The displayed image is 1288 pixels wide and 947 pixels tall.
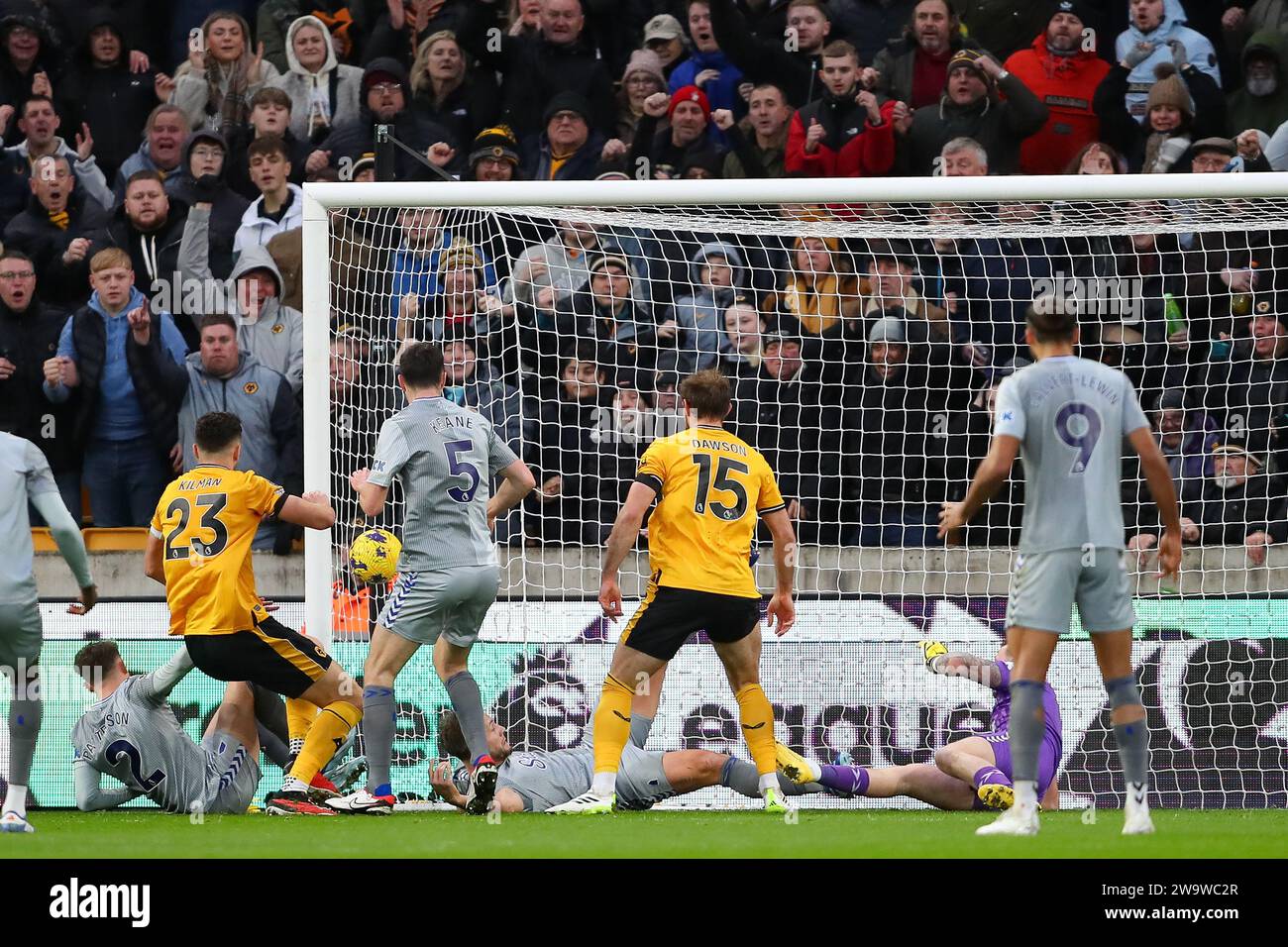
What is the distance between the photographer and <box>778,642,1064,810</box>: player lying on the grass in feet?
26.9

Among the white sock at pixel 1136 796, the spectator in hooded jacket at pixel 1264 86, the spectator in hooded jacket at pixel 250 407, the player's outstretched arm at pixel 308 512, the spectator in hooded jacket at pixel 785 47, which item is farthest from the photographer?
the spectator in hooded jacket at pixel 785 47

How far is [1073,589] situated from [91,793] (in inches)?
201

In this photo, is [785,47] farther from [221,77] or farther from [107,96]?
[107,96]

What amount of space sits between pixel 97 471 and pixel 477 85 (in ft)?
13.6

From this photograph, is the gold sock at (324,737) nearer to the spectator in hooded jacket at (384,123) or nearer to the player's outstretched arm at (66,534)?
the player's outstretched arm at (66,534)

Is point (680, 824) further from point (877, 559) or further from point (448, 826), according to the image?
point (877, 559)

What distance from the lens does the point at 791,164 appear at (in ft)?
40.8

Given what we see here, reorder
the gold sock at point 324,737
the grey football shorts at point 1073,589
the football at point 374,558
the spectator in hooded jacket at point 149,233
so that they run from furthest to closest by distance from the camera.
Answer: the spectator in hooded jacket at point 149,233
the football at point 374,558
the gold sock at point 324,737
the grey football shorts at point 1073,589

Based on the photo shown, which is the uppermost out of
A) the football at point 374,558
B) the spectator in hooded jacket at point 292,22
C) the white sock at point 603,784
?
the spectator in hooded jacket at point 292,22

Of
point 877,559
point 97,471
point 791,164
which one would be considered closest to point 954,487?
point 877,559

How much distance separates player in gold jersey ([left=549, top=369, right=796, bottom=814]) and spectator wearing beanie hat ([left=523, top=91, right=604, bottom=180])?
529cm

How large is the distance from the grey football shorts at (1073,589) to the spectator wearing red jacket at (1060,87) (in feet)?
22.0

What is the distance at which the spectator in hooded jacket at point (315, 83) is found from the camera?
43.2 ft

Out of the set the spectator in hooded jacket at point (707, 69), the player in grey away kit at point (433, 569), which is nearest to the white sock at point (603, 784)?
the player in grey away kit at point (433, 569)
